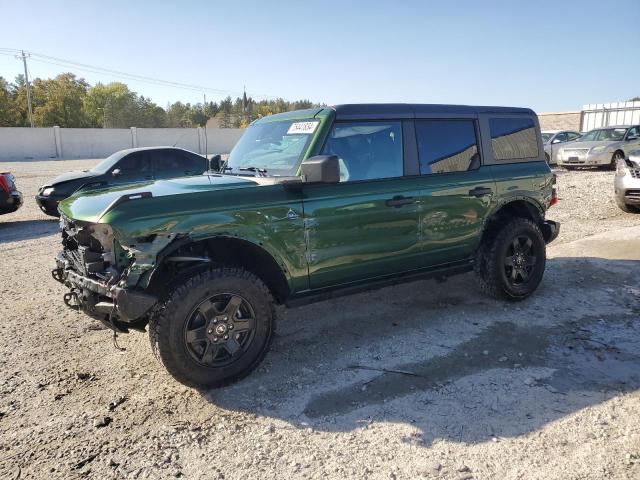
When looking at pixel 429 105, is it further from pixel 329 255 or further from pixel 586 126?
pixel 586 126

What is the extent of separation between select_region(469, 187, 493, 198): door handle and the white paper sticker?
68.2 inches

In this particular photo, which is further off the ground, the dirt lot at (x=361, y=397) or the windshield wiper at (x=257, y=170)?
the windshield wiper at (x=257, y=170)

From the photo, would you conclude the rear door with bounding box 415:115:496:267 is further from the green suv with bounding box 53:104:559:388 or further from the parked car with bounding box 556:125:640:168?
the parked car with bounding box 556:125:640:168

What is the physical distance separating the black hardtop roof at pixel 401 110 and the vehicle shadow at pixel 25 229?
743 centimetres

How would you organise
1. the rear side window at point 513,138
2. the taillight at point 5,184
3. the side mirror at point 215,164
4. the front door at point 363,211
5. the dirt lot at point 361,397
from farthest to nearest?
the taillight at point 5,184 → the rear side window at point 513,138 → the side mirror at point 215,164 → the front door at point 363,211 → the dirt lot at point 361,397

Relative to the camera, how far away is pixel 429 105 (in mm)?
4688

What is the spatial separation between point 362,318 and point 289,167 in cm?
178

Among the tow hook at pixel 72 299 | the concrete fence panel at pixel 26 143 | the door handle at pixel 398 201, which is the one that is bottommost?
the tow hook at pixel 72 299

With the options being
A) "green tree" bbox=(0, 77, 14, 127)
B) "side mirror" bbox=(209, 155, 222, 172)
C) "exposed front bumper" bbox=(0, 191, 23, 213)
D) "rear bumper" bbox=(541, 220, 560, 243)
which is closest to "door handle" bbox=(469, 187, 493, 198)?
"rear bumper" bbox=(541, 220, 560, 243)

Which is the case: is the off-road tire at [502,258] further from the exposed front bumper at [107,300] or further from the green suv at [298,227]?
the exposed front bumper at [107,300]

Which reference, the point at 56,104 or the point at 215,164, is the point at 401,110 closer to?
the point at 215,164

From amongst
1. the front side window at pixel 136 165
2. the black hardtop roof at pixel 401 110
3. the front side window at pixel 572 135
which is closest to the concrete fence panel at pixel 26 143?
the front side window at pixel 136 165

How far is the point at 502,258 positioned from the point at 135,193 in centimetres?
356

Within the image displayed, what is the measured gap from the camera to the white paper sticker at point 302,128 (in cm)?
405
